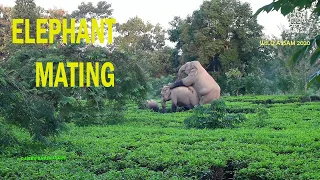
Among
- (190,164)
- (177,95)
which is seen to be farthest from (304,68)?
(190,164)

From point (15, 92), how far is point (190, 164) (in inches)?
88.1

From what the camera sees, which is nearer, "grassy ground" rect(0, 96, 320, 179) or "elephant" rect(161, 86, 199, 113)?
"grassy ground" rect(0, 96, 320, 179)

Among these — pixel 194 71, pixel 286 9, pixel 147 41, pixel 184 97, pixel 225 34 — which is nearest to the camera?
pixel 286 9

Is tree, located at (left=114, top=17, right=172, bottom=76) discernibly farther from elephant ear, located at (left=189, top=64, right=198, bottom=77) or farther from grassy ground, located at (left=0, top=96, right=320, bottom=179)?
grassy ground, located at (left=0, top=96, right=320, bottom=179)

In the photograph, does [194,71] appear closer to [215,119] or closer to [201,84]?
[201,84]

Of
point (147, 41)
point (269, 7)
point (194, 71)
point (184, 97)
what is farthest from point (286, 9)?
point (147, 41)

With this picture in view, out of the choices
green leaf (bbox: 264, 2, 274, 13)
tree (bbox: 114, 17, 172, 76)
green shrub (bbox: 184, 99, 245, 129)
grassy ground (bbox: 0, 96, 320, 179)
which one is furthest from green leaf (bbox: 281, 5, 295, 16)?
tree (bbox: 114, 17, 172, 76)

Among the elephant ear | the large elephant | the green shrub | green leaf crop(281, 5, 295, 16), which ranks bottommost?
the green shrub

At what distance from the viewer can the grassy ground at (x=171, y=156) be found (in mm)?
4871

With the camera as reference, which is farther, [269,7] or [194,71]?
[194,71]

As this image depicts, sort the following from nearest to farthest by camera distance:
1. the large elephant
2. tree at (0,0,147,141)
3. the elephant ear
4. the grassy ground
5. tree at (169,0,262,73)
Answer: the grassy ground → tree at (0,0,147,141) → the large elephant → the elephant ear → tree at (169,0,262,73)

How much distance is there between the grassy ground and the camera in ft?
16.0

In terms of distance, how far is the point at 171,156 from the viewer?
5551 mm

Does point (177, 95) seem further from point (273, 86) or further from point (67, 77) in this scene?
point (273, 86)
